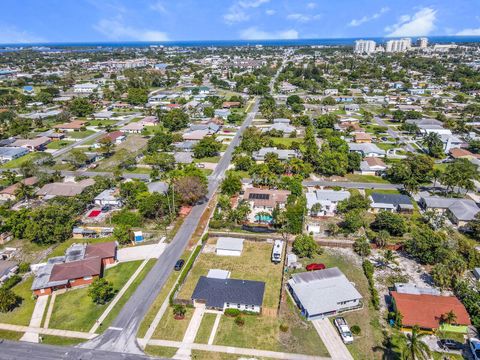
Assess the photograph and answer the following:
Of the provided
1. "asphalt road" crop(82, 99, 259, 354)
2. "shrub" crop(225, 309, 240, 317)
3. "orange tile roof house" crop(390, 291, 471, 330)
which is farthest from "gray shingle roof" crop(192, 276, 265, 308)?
"orange tile roof house" crop(390, 291, 471, 330)

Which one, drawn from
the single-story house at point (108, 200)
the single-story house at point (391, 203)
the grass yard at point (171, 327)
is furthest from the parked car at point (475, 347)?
the single-story house at point (108, 200)

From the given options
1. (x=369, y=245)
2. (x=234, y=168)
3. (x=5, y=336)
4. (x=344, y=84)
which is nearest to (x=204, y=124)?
(x=234, y=168)

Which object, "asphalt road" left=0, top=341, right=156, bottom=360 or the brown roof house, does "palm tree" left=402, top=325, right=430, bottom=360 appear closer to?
"asphalt road" left=0, top=341, right=156, bottom=360

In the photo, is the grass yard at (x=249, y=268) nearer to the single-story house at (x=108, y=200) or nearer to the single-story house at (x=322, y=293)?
the single-story house at (x=322, y=293)

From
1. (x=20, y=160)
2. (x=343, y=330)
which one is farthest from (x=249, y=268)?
(x=20, y=160)

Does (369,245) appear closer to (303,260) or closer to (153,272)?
(303,260)
